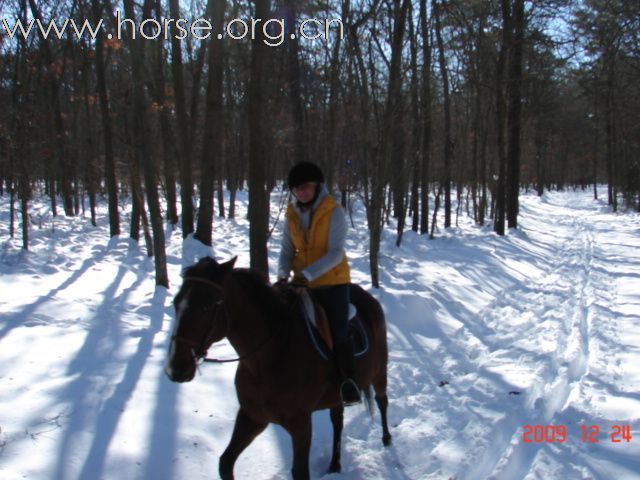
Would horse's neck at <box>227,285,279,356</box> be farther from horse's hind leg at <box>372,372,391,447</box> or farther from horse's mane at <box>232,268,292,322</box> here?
horse's hind leg at <box>372,372,391,447</box>

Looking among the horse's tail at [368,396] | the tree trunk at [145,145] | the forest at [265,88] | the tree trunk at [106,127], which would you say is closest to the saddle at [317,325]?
the horse's tail at [368,396]

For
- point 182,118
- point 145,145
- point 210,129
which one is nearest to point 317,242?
point 145,145

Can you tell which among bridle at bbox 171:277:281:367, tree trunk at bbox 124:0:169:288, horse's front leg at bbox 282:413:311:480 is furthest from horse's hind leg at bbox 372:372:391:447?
tree trunk at bbox 124:0:169:288

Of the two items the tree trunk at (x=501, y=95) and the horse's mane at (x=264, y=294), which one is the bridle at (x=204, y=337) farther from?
the tree trunk at (x=501, y=95)

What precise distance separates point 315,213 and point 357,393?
1.53 m

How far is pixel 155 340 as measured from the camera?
682 cm

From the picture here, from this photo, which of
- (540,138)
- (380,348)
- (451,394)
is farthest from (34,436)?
(540,138)

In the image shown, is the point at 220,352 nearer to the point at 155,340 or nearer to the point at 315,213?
the point at 155,340

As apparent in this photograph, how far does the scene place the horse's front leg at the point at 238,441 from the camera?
139 inches

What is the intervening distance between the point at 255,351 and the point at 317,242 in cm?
106

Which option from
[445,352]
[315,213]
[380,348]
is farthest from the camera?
[445,352]

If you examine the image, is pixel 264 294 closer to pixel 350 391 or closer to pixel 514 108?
pixel 350 391

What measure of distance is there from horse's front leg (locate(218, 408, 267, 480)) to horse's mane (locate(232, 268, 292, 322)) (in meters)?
0.80
